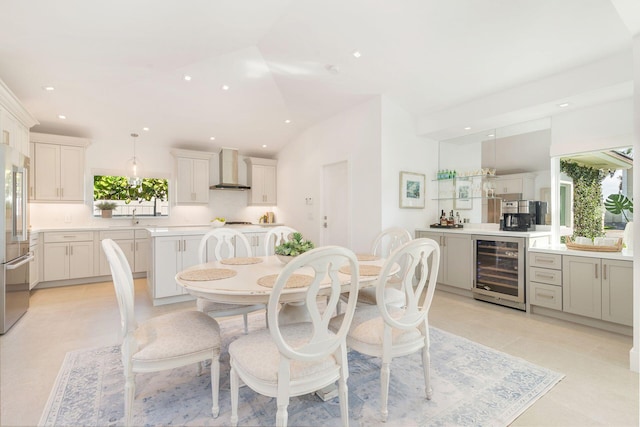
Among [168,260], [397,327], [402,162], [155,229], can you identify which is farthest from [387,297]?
[155,229]

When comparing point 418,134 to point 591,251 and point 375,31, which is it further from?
point 591,251

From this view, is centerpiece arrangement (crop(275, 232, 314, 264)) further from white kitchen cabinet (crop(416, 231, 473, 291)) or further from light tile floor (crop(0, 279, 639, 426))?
white kitchen cabinet (crop(416, 231, 473, 291))

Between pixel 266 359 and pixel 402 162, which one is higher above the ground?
pixel 402 162

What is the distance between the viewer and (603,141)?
3342 millimetres

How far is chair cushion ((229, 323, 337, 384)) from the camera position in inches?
55.7

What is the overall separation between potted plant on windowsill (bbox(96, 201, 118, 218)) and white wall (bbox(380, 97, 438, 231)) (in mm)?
4727

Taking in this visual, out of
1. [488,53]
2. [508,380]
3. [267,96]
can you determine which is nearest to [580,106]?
[488,53]

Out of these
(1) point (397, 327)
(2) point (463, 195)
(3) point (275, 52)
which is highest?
(3) point (275, 52)

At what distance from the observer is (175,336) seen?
173 cm

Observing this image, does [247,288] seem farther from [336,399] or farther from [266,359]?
[336,399]

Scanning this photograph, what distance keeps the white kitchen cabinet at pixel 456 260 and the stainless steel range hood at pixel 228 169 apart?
13.3ft

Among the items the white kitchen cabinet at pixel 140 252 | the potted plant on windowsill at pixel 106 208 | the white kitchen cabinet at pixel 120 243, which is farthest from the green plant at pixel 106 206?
the white kitchen cabinet at pixel 140 252

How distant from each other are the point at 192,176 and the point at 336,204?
9.82 feet

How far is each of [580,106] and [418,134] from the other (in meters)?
1.91
